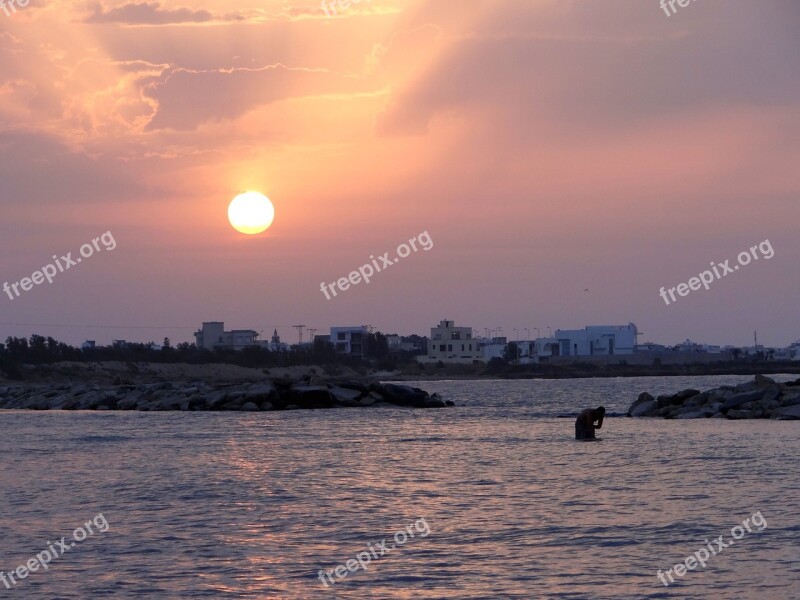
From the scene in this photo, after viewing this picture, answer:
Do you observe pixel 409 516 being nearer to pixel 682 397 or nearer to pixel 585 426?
pixel 585 426

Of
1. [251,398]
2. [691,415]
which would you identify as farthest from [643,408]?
[251,398]

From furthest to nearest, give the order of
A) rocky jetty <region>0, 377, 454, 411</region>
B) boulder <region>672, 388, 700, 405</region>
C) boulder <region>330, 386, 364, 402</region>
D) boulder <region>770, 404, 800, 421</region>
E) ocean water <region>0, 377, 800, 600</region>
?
boulder <region>330, 386, 364, 402</region> → rocky jetty <region>0, 377, 454, 411</region> → boulder <region>672, 388, 700, 405</region> → boulder <region>770, 404, 800, 421</region> → ocean water <region>0, 377, 800, 600</region>

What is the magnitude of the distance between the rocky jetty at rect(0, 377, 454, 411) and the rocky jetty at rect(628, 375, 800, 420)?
838 inches

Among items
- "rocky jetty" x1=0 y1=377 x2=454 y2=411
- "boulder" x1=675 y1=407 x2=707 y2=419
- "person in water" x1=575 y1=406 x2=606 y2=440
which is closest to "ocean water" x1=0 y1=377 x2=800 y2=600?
"person in water" x1=575 y1=406 x2=606 y2=440

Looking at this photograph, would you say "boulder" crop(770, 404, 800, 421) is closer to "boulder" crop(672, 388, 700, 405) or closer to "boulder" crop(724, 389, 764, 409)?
"boulder" crop(724, 389, 764, 409)

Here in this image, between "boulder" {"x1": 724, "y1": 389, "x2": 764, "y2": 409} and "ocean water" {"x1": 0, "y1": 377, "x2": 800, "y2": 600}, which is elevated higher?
"boulder" {"x1": 724, "y1": 389, "x2": 764, "y2": 409}

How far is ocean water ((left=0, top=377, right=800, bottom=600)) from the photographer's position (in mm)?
14992

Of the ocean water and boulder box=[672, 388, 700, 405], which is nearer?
the ocean water

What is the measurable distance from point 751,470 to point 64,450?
79.2 feet

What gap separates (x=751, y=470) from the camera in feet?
92.4

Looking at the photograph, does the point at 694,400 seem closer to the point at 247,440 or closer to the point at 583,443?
the point at 583,443

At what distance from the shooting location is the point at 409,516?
21031 mm

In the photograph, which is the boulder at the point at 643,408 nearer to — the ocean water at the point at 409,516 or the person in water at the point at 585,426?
the ocean water at the point at 409,516

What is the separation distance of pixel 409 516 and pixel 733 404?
37.1 m
